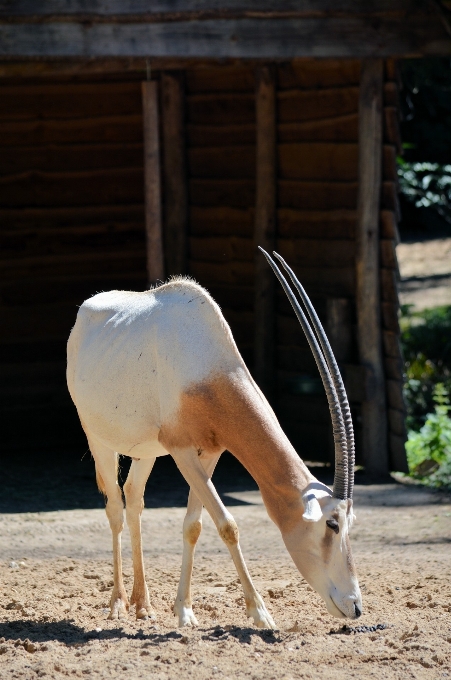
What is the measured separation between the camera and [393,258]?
8.42m

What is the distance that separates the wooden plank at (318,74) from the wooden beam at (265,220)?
0.15 m

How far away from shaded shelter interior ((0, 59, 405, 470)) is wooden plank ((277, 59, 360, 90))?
0.03 meters

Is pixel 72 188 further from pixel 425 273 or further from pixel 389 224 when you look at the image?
pixel 425 273

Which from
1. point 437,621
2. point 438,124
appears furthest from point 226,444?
point 438,124

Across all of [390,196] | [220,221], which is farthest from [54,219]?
[390,196]

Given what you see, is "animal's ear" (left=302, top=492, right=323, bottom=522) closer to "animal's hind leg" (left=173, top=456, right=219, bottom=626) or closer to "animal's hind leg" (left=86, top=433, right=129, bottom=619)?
"animal's hind leg" (left=173, top=456, right=219, bottom=626)

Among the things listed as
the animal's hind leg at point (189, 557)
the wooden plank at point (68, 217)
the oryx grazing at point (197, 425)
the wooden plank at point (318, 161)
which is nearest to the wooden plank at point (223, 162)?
the wooden plank at point (318, 161)

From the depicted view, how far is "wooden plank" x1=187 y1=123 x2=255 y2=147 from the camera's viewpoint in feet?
33.2

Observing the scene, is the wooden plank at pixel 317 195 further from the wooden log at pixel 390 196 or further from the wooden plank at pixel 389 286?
the wooden plank at pixel 389 286

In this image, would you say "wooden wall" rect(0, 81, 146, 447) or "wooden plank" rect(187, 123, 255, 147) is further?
"wooden wall" rect(0, 81, 146, 447)

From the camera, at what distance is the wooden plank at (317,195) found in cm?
881

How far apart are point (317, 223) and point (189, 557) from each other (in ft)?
16.6

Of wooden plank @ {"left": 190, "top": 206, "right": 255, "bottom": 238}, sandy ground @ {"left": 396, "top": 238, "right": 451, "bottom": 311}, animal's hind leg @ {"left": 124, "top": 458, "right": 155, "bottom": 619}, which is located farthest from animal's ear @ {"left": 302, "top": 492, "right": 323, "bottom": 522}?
sandy ground @ {"left": 396, "top": 238, "right": 451, "bottom": 311}

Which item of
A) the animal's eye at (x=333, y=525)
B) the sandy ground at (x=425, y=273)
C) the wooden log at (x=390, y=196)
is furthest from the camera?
the sandy ground at (x=425, y=273)
